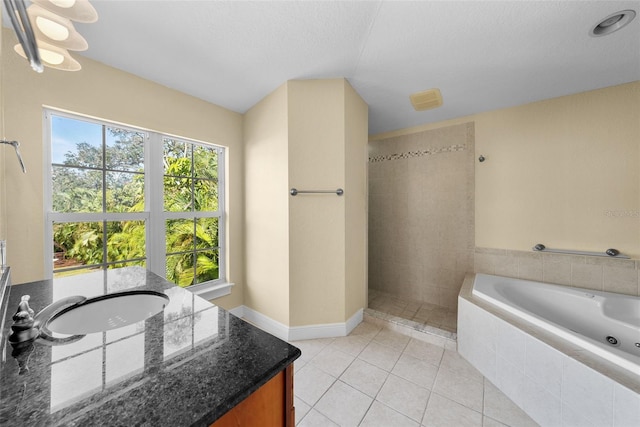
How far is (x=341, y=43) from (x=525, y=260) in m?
2.46

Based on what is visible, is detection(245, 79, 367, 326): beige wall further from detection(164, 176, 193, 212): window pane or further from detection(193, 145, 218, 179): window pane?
detection(164, 176, 193, 212): window pane

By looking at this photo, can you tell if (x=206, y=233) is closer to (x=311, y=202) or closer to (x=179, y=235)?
(x=179, y=235)

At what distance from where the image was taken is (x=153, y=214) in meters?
1.99

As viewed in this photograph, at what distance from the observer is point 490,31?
54.3 inches

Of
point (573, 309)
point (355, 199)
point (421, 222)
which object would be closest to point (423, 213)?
point (421, 222)

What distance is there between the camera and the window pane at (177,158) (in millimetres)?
2084

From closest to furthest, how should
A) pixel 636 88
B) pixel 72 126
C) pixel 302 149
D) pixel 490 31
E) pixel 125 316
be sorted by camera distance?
1. pixel 125 316
2. pixel 490 31
3. pixel 72 126
4. pixel 636 88
5. pixel 302 149

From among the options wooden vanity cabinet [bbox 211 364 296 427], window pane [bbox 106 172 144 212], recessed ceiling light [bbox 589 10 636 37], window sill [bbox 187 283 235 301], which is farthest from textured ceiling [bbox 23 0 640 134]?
window sill [bbox 187 283 235 301]

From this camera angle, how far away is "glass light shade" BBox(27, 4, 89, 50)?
0.79m

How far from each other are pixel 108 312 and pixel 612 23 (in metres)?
2.95

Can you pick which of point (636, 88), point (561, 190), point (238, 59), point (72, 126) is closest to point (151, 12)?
point (238, 59)

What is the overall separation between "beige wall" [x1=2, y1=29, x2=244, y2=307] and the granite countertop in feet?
3.38

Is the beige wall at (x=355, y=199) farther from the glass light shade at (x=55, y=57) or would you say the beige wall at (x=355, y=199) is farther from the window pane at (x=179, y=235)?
the glass light shade at (x=55, y=57)

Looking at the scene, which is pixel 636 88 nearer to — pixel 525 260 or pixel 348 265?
pixel 525 260
